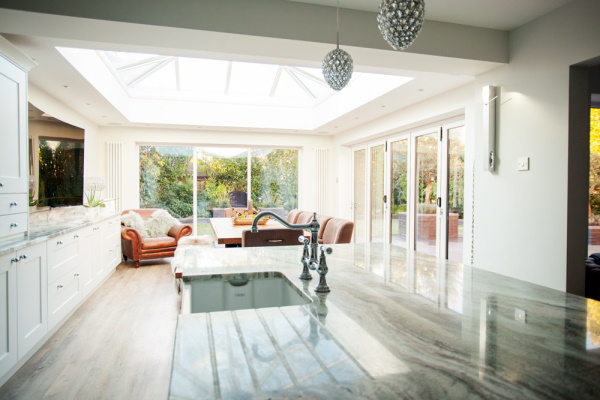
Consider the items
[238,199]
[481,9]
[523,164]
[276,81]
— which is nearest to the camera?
[481,9]

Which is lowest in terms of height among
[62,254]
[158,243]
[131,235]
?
[158,243]

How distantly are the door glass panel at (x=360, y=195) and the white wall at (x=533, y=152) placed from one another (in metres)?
3.79

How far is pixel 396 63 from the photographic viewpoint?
3279 millimetres

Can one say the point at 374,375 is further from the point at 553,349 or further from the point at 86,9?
the point at 86,9

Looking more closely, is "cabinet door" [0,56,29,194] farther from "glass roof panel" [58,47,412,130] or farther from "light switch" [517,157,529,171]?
"light switch" [517,157,529,171]

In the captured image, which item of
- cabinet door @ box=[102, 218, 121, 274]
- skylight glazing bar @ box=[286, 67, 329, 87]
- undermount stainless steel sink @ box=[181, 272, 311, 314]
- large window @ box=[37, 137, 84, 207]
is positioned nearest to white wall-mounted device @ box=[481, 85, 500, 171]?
undermount stainless steel sink @ box=[181, 272, 311, 314]

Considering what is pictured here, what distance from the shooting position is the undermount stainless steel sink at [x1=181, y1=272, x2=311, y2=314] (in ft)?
5.16

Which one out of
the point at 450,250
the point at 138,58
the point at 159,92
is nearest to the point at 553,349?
the point at 450,250

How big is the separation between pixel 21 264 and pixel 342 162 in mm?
6246

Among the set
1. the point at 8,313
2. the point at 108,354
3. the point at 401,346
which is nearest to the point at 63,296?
the point at 108,354

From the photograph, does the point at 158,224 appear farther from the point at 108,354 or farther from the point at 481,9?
the point at 481,9

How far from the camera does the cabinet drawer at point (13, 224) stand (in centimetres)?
240

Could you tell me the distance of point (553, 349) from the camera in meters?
0.85

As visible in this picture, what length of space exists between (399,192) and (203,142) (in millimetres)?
3932
